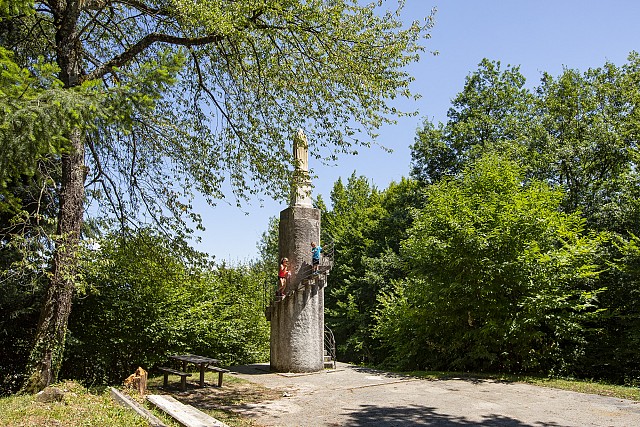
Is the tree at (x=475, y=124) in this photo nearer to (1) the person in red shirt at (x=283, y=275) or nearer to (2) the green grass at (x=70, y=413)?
(1) the person in red shirt at (x=283, y=275)

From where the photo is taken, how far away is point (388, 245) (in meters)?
28.1

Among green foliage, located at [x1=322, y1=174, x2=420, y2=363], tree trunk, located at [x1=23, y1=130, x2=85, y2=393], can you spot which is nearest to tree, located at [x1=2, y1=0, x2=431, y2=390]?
tree trunk, located at [x1=23, y1=130, x2=85, y2=393]

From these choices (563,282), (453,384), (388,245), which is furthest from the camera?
(388,245)

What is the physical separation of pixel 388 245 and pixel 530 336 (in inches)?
603

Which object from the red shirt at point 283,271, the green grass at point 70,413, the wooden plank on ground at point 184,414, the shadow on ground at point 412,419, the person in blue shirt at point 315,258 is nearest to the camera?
the wooden plank on ground at point 184,414

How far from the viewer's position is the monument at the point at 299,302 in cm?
1343

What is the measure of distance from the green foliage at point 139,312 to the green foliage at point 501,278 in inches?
238

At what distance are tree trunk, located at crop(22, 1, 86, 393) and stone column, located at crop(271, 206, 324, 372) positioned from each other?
17.0 ft

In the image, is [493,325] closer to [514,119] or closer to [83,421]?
[83,421]

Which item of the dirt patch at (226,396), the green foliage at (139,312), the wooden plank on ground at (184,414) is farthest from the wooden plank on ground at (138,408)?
the green foliage at (139,312)

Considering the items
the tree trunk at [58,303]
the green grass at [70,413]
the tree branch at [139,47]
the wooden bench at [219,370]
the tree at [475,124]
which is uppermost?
the tree at [475,124]

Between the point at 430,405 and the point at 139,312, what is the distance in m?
8.58

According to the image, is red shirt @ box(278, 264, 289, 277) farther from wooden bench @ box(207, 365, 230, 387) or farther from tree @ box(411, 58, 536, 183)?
tree @ box(411, 58, 536, 183)

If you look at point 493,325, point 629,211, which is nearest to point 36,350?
point 493,325
